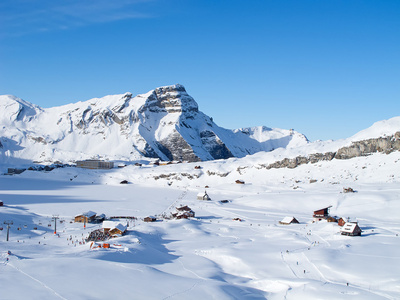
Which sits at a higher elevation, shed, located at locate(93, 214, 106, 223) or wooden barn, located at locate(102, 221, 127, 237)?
wooden barn, located at locate(102, 221, 127, 237)

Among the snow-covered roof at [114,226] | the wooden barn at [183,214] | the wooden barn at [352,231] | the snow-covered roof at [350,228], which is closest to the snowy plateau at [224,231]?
the wooden barn at [183,214]

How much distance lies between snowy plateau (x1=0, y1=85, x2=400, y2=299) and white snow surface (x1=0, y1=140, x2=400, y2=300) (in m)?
0.12

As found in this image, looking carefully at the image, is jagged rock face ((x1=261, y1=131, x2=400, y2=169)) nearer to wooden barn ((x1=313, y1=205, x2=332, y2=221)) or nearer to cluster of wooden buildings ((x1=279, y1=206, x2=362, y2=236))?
cluster of wooden buildings ((x1=279, y1=206, x2=362, y2=236))

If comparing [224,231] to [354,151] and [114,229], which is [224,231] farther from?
[354,151]

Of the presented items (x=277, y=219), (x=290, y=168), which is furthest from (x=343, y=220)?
(x=290, y=168)

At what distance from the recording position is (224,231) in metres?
42.7

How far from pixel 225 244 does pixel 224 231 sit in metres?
7.43

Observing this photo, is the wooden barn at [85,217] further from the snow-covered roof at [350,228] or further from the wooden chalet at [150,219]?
the snow-covered roof at [350,228]

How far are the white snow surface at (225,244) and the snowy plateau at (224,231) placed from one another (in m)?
0.12

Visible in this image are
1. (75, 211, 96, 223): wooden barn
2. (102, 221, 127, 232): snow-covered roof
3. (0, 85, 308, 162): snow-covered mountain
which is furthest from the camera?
(0, 85, 308, 162): snow-covered mountain

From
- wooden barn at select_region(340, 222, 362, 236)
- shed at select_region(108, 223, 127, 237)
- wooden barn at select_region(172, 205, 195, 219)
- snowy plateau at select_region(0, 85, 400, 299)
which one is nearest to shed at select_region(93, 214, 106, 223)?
snowy plateau at select_region(0, 85, 400, 299)

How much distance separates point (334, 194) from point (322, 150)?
30.6m

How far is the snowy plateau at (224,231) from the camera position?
69.5 ft

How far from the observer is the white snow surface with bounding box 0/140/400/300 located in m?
20.7
